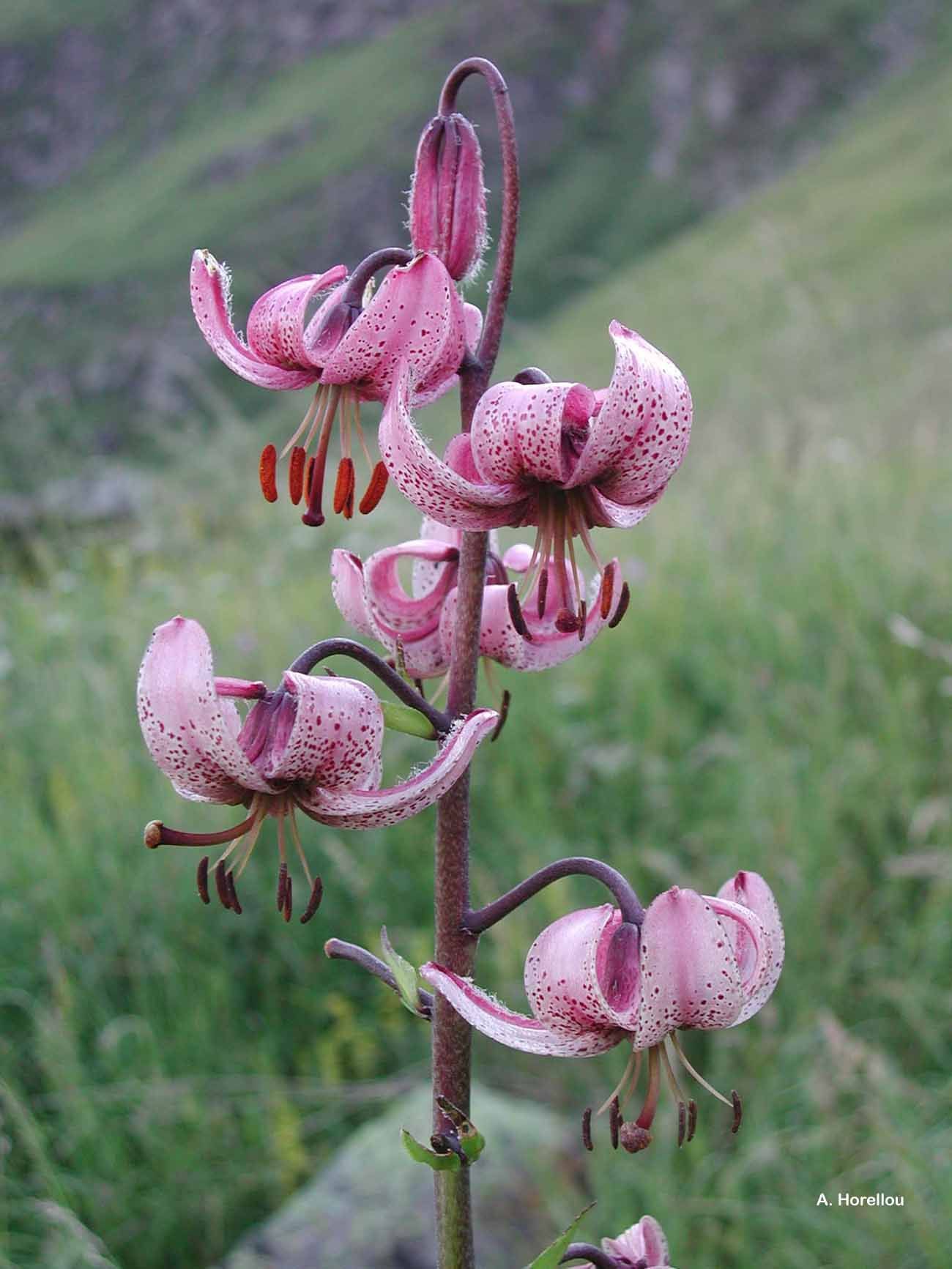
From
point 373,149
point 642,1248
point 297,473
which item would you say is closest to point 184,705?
point 297,473

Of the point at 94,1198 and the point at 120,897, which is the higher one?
the point at 120,897

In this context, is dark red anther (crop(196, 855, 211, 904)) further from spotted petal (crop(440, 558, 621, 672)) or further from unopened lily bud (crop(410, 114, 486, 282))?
unopened lily bud (crop(410, 114, 486, 282))

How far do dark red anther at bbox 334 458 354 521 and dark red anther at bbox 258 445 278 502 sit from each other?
5 cm

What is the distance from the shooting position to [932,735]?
9.48ft

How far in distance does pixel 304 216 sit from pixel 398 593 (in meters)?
36.6

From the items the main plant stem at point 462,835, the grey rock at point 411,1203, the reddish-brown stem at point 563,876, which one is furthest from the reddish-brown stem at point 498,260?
the grey rock at point 411,1203

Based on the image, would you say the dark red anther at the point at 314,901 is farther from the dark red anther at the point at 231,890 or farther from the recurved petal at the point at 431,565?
the recurved petal at the point at 431,565

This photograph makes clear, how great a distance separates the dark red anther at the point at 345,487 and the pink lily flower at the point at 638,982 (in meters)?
0.35

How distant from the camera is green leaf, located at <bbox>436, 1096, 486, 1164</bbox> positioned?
93cm

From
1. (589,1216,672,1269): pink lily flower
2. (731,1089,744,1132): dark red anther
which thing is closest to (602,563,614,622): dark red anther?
(731,1089,744,1132): dark red anther

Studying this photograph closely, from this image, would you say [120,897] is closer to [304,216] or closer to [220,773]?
[220,773]

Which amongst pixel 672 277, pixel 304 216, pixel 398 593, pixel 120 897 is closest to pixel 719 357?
pixel 672 277

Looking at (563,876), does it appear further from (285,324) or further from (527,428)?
(285,324)

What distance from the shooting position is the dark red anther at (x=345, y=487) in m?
0.99
